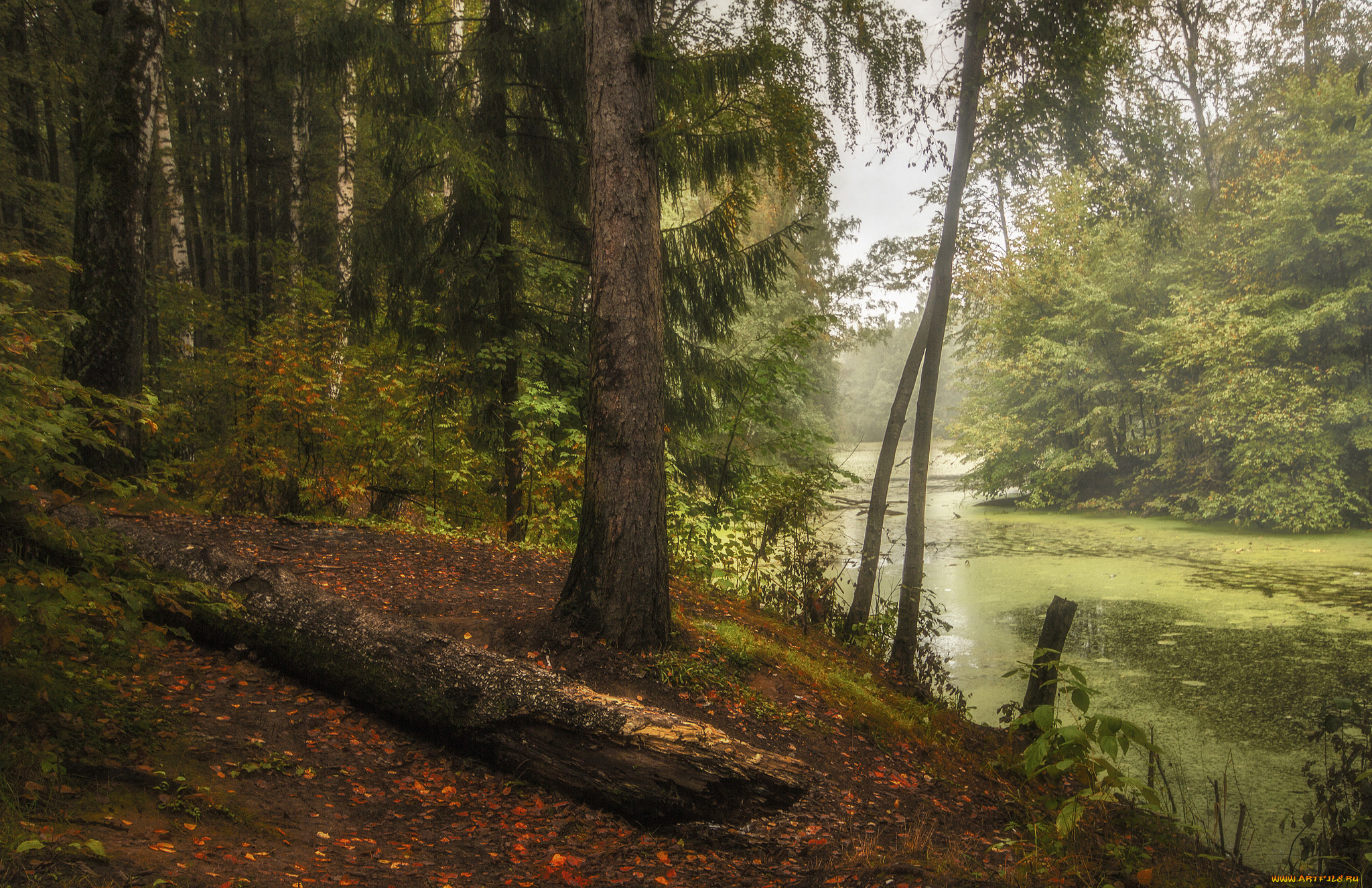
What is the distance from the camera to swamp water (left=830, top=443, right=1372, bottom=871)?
222 inches

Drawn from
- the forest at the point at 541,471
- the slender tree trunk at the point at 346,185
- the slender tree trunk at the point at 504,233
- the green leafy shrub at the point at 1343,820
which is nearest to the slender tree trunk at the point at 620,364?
the forest at the point at 541,471

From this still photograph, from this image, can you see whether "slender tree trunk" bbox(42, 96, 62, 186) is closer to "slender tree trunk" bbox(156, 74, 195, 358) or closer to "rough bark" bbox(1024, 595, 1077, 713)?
"slender tree trunk" bbox(156, 74, 195, 358)

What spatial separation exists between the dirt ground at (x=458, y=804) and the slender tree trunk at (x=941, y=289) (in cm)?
319

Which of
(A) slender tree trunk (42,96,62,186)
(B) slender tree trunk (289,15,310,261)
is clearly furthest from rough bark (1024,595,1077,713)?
(A) slender tree trunk (42,96,62,186)

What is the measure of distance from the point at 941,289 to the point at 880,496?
248 centimetres

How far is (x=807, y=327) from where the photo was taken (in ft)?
24.4

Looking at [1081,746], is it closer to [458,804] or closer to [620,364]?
[458,804]

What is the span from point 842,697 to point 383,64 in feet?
23.2

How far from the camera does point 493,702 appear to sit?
331 cm

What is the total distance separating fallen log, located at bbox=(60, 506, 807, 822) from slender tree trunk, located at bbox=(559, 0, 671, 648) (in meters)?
0.80

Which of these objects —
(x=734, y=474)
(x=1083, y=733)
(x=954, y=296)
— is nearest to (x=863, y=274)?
(x=954, y=296)

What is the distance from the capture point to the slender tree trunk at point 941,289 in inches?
305

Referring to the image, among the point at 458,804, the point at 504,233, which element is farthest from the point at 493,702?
the point at 504,233

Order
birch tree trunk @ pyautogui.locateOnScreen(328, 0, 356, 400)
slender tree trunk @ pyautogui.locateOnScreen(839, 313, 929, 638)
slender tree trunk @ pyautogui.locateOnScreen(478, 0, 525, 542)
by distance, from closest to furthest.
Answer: slender tree trunk @ pyautogui.locateOnScreen(478, 0, 525, 542) < slender tree trunk @ pyautogui.locateOnScreen(839, 313, 929, 638) < birch tree trunk @ pyautogui.locateOnScreen(328, 0, 356, 400)
